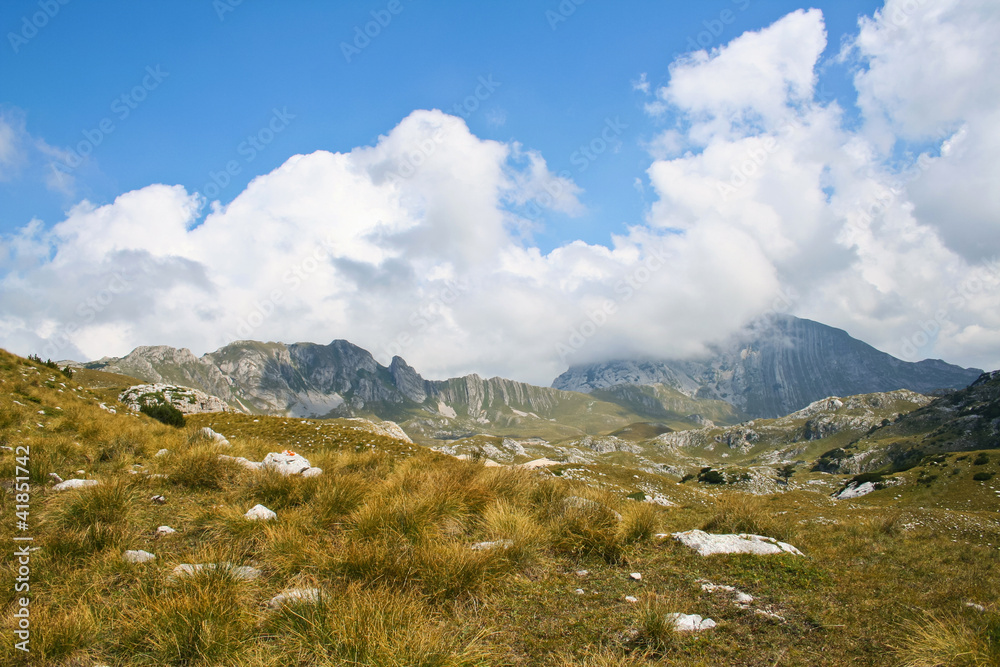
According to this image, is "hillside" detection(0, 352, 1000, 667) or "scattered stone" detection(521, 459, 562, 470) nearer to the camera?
"hillside" detection(0, 352, 1000, 667)

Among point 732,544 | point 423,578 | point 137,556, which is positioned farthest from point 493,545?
point 732,544

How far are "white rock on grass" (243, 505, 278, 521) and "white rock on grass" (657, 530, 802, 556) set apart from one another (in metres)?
7.64

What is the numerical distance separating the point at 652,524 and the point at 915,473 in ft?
305

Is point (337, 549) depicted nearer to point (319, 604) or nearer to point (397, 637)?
point (319, 604)

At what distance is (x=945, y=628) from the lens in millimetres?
4844

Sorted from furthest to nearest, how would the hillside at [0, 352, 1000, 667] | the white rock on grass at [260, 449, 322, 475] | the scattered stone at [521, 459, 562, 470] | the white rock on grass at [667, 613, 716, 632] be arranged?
1. the scattered stone at [521, 459, 562, 470]
2. the white rock on grass at [260, 449, 322, 475]
3. the white rock on grass at [667, 613, 716, 632]
4. the hillside at [0, 352, 1000, 667]

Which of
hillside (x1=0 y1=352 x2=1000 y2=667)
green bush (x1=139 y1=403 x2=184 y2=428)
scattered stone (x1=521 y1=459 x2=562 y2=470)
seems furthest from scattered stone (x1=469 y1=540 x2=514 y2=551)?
green bush (x1=139 y1=403 x2=184 y2=428)

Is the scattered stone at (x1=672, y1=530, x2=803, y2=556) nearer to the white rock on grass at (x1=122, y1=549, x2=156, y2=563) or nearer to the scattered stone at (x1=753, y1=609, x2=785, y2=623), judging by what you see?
the scattered stone at (x1=753, y1=609, x2=785, y2=623)

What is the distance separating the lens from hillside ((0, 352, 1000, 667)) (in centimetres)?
407

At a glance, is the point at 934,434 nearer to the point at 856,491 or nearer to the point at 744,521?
the point at 856,491

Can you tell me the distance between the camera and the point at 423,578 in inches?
215

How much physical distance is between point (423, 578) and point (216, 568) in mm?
2393

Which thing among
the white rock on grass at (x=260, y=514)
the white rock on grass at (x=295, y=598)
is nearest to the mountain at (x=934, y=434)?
the white rock on grass at (x=260, y=514)

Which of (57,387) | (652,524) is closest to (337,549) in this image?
(652,524)
